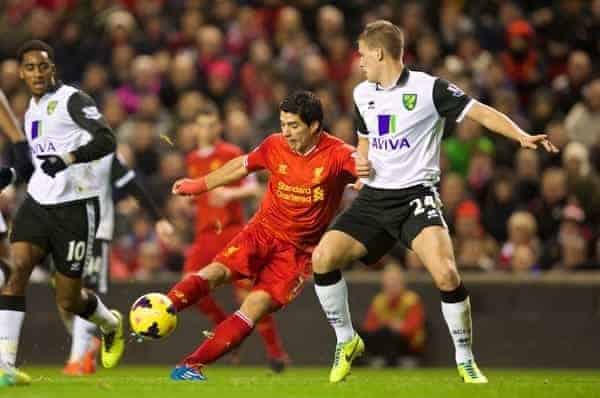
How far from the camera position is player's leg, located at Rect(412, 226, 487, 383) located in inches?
429

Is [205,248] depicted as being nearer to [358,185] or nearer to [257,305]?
[257,305]

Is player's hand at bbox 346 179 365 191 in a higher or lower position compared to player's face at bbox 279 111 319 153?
lower

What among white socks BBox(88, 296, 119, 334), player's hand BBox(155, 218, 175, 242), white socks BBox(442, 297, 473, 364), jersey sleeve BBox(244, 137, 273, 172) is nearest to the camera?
white socks BBox(442, 297, 473, 364)

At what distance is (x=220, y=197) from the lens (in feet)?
50.8

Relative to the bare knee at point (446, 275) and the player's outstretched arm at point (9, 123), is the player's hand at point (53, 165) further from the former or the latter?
the bare knee at point (446, 275)

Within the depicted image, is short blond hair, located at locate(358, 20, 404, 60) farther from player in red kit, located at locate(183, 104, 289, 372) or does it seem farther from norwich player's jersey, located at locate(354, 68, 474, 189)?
player in red kit, located at locate(183, 104, 289, 372)

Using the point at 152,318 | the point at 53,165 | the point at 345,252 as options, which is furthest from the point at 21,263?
the point at 345,252

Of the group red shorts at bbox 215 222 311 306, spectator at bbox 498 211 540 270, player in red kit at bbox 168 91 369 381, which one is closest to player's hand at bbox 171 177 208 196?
player in red kit at bbox 168 91 369 381

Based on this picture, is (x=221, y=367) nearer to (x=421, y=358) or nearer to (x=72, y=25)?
→ (x=421, y=358)

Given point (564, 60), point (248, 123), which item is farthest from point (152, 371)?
point (564, 60)

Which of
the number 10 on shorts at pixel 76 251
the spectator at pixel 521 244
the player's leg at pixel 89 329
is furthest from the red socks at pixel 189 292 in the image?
the spectator at pixel 521 244

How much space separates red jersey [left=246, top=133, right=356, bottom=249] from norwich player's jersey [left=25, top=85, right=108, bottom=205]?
→ 1371 millimetres

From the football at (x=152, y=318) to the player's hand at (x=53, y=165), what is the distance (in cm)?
120

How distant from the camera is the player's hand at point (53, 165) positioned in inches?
452
